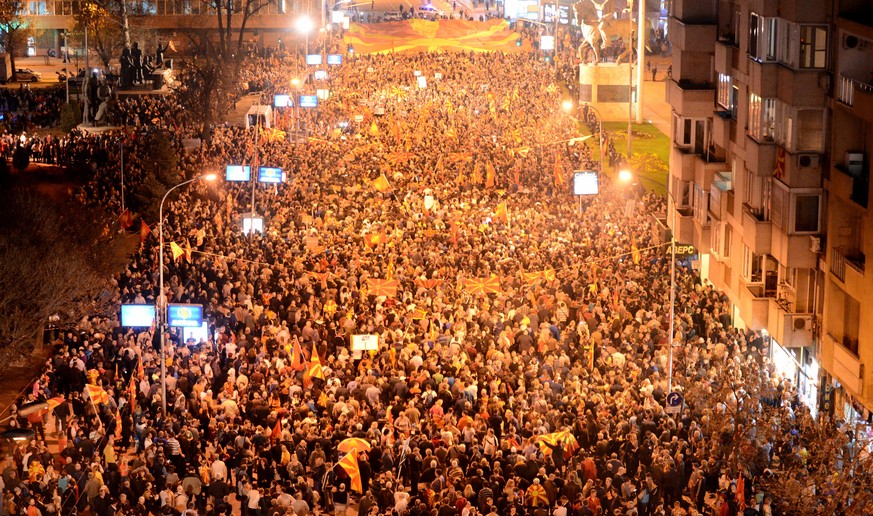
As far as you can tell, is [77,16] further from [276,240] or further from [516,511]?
[516,511]

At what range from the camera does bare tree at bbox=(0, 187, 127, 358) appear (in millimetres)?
44500

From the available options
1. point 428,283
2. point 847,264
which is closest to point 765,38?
point 847,264

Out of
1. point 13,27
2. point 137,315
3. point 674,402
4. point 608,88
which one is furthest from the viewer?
point 13,27

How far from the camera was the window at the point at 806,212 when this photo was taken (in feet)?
129

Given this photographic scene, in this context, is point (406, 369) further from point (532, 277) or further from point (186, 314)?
point (532, 277)

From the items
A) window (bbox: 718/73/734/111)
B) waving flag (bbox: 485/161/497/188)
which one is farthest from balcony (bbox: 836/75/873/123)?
waving flag (bbox: 485/161/497/188)

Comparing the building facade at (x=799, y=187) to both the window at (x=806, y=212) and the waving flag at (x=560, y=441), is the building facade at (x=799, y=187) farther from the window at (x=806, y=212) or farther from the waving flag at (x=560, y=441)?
the waving flag at (x=560, y=441)

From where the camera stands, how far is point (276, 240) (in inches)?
2114

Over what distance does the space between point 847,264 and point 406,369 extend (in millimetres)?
10034

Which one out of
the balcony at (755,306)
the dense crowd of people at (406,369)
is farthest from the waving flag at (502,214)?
the balcony at (755,306)

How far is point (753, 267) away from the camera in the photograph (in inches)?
1686

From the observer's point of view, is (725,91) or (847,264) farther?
(725,91)

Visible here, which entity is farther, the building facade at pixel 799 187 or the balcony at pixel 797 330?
the balcony at pixel 797 330

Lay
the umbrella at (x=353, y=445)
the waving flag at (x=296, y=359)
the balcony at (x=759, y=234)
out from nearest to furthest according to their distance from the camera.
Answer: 1. the umbrella at (x=353, y=445)
2. the waving flag at (x=296, y=359)
3. the balcony at (x=759, y=234)
